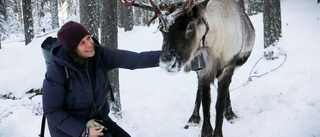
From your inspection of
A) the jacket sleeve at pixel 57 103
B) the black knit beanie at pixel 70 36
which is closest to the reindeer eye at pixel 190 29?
the black knit beanie at pixel 70 36

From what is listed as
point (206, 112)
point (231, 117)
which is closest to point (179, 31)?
point (206, 112)

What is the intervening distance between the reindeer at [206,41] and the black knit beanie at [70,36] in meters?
0.81

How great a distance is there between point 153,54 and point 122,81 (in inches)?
189

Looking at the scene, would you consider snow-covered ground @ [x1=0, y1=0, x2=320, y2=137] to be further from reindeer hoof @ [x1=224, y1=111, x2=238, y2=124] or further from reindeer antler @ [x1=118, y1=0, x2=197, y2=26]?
reindeer antler @ [x1=118, y1=0, x2=197, y2=26]

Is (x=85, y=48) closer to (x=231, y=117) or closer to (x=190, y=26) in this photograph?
(x=190, y=26)

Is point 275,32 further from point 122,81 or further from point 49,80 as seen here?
point 49,80

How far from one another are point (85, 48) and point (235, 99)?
3.36m

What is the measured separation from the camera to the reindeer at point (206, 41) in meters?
3.26

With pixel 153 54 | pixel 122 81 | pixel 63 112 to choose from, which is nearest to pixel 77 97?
pixel 63 112

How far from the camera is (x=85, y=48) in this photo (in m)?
2.78

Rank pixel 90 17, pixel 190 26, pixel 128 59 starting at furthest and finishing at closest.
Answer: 1. pixel 90 17
2. pixel 190 26
3. pixel 128 59

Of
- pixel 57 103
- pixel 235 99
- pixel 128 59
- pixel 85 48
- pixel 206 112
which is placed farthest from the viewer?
pixel 235 99

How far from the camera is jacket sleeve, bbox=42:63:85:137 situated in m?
2.63

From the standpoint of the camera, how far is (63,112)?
268 cm
